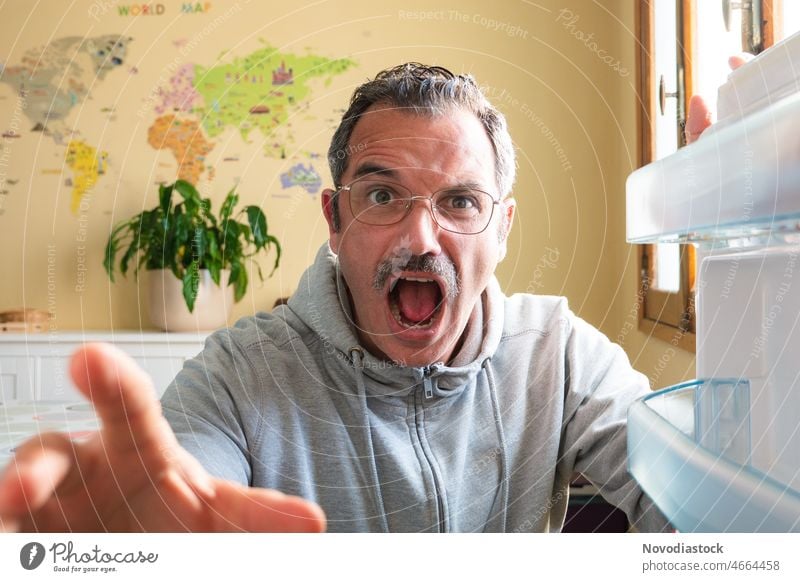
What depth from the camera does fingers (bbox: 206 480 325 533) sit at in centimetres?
35

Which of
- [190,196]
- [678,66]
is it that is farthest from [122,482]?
[190,196]

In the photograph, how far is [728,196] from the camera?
220mm

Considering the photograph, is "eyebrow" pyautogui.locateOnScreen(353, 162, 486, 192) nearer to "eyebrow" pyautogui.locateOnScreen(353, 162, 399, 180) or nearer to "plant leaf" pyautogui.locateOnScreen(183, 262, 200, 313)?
"eyebrow" pyautogui.locateOnScreen(353, 162, 399, 180)

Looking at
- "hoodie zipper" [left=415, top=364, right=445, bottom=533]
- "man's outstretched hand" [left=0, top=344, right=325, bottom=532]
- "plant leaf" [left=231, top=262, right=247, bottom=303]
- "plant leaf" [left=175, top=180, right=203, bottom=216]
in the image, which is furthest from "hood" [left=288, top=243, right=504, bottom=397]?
"plant leaf" [left=175, top=180, right=203, bottom=216]

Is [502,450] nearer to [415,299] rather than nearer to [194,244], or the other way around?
[415,299]

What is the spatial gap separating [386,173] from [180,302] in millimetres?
424

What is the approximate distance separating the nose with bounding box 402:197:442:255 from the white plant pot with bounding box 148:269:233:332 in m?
0.36

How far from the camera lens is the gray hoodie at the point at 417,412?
0.46m

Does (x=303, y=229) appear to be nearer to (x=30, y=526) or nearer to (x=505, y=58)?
(x=505, y=58)

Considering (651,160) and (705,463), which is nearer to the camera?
(705,463)
